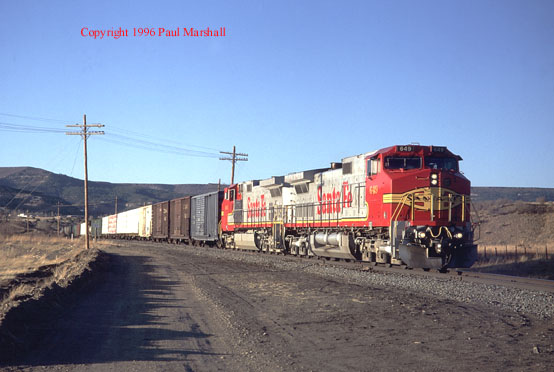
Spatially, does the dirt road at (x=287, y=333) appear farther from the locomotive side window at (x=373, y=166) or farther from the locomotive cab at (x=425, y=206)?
the locomotive side window at (x=373, y=166)

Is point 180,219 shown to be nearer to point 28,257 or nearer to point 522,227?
point 28,257

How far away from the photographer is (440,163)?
688 inches

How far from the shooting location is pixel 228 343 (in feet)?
25.1

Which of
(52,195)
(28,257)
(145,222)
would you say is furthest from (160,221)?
(52,195)

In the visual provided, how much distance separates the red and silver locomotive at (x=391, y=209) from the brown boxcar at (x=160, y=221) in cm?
2843

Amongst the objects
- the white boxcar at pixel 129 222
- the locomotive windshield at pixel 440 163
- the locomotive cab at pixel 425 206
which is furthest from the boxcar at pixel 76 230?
the locomotive windshield at pixel 440 163

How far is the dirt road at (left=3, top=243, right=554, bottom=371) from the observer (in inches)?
257

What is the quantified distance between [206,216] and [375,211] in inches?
936

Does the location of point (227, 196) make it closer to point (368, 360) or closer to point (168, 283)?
point (168, 283)

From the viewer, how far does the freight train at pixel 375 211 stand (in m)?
16.5

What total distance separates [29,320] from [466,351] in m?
6.98

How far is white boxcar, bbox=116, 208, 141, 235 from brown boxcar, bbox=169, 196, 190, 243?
1586 cm

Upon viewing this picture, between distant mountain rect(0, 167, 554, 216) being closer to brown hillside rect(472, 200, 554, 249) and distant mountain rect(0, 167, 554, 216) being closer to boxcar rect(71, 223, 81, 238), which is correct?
boxcar rect(71, 223, 81, 238)

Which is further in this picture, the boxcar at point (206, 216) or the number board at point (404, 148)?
the boxcar at point (206, 216)
